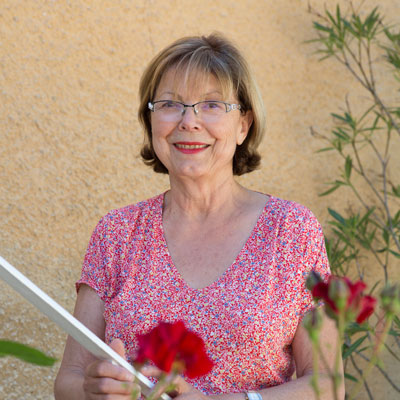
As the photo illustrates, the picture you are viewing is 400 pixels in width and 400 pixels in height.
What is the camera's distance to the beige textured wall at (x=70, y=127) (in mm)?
2920

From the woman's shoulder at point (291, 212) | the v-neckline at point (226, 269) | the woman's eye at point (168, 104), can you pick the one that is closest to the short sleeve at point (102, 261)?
the v-neckline at point (226, 269)

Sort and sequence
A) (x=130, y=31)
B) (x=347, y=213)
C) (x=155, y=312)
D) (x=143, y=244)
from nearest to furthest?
(x=155, y=312), (x=143, y=244), (x=130, y=31), (x=347, y=213)

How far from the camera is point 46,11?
299 cm

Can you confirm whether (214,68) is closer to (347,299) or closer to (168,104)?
(168,104)

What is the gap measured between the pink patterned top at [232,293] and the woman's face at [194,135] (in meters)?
0.23

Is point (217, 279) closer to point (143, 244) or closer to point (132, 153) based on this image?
point (143, 244)

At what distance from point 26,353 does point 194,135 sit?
→ 4.70 ft

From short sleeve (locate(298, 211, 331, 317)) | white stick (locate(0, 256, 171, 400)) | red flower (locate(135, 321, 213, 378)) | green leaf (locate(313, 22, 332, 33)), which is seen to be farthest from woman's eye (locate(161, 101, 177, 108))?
green leaf (locate(313, 22, 332, 33))

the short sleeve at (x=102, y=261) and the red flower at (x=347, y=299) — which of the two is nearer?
the red flower at (x=347, y=299)

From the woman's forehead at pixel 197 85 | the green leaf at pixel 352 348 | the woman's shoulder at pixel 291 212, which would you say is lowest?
the green leaf at pixel 352 348

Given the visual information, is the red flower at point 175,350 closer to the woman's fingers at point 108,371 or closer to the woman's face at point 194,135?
the woman's fingers at point 108,371

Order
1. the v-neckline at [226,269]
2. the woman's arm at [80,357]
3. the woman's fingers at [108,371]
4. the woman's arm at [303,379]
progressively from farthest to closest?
the v-neckline at [226,269], the woman's arm at [80,357], the woman's arm at [303,379], the woman's fingers at [108,371]

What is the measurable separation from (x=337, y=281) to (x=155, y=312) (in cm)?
138

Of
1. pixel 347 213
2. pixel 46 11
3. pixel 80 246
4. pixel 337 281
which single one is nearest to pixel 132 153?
pixel 80 246
